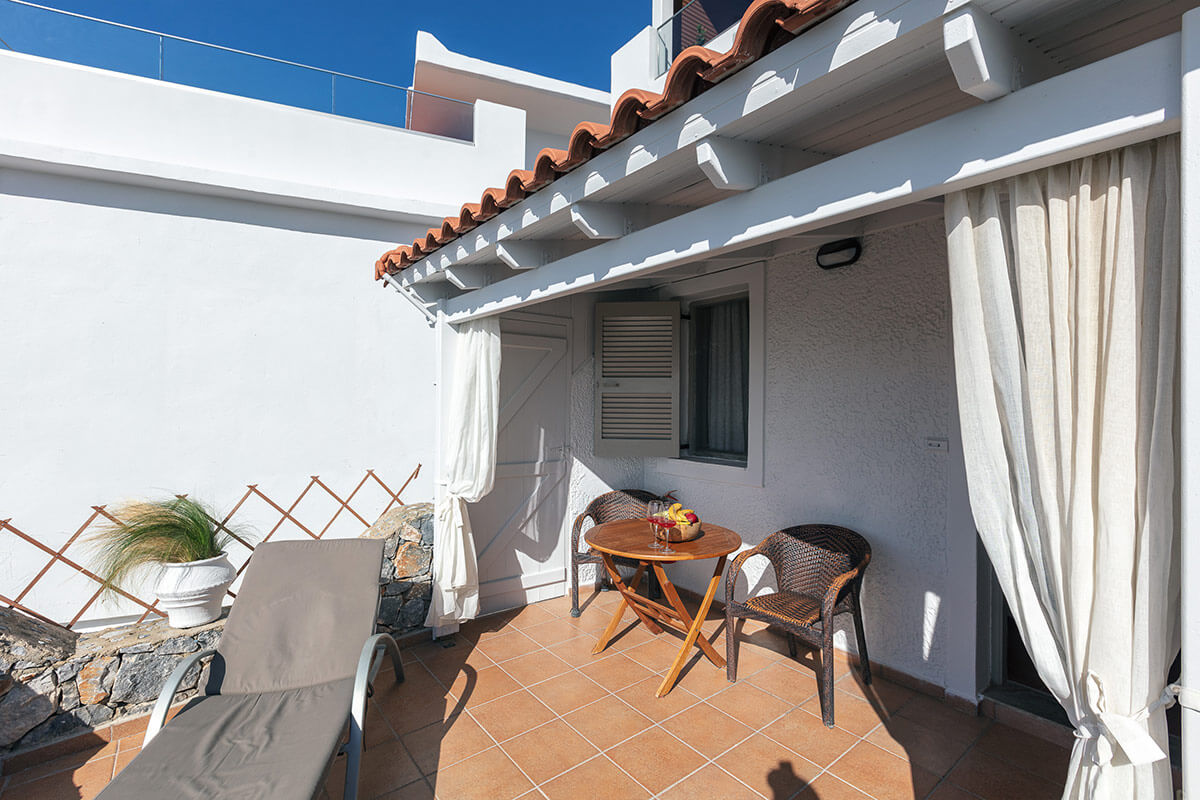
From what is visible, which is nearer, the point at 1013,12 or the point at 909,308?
the point at 1013,12

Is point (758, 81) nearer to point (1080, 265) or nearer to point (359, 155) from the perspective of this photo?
point (1080, 265)

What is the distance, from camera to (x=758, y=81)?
1611mm

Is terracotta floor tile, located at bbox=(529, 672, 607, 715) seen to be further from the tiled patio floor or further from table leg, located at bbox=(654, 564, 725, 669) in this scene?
table leg, located at bbox=(654, 564, 725, 669)

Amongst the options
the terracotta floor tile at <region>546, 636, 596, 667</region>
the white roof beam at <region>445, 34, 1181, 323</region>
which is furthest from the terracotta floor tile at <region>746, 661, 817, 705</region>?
the white roof beam at <region>445, 34, 1181, 323</region>

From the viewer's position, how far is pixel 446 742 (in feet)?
9.76

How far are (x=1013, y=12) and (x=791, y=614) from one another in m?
2.95

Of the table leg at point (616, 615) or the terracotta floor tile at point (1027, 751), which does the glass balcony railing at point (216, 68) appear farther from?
the terracotta floor tile at point (1027, 751)

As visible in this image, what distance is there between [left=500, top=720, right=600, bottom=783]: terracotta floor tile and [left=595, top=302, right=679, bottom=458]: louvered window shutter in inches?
97.6

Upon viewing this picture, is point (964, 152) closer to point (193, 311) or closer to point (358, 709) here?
point (358, 709)

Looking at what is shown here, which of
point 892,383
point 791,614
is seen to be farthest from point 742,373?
point 791,614

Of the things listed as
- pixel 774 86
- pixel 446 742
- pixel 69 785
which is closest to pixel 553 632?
pixel 446 742

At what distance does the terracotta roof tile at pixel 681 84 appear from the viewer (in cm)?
142

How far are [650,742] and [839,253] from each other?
3.21 m

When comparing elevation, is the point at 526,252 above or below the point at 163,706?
above
